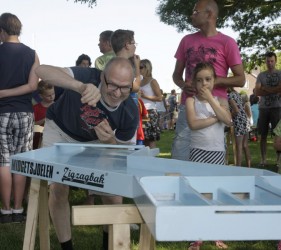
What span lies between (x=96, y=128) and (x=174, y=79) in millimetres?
1928

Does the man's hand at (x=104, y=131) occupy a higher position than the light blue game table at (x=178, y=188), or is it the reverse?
the man's hand at (x=104, y=131)

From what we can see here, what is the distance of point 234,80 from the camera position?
4.48 m

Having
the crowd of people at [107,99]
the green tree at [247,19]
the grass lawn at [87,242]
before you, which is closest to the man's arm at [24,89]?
the crowd of people at [107,99]

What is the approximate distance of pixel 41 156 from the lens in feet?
9.25

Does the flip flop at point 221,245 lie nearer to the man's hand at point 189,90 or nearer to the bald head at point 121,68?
the man's hand at point 189,90

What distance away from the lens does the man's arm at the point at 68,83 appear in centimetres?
280

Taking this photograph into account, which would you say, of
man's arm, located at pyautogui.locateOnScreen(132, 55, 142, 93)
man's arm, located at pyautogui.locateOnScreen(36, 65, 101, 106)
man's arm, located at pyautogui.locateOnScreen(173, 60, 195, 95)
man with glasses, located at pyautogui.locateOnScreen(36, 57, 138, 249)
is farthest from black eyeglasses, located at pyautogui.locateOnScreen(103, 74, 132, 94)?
man's arm, located at pyautogui.locateOnScreen(132, 55, 142, 93)

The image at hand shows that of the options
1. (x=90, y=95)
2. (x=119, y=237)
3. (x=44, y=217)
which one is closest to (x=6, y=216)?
(x=44, y=217)

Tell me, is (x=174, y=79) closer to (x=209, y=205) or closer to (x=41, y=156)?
(x=41, y=156)

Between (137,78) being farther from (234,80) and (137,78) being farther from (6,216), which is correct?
(6,216)

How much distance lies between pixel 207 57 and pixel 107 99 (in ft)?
4.73

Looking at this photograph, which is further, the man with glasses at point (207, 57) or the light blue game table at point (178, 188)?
the man with glasses at point (207, 57)

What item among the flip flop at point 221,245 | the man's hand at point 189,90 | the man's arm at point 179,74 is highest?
the man's arm at point 179,74

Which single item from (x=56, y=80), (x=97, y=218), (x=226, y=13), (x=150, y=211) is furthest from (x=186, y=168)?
(x=226, y=13)
